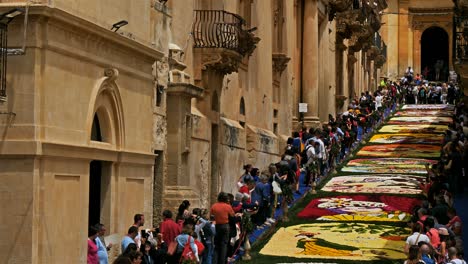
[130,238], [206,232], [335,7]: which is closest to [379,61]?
Answer: [335,7]

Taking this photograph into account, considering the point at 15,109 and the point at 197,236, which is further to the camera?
the point at 197,236

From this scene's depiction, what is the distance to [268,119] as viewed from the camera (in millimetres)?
42375

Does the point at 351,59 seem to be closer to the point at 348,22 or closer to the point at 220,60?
the point at 348,22

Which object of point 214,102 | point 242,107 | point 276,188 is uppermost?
point 242,107

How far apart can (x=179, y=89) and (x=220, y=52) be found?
4.70 metres

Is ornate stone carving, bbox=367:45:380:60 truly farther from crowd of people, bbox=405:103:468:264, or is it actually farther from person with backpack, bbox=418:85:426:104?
crowd of people, bbox=405:103:468:264

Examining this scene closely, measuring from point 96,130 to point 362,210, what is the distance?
15763 millimetres

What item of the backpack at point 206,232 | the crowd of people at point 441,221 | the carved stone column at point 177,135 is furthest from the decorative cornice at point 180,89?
the crowd of people at point 441,221

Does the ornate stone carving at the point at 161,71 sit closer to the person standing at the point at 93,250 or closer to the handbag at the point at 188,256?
the handbag at the point at 188,256

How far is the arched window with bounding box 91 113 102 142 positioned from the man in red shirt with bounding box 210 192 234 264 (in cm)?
368

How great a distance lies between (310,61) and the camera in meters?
52.1

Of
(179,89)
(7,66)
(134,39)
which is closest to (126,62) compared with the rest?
(134,39)

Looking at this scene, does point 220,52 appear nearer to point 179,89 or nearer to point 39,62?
point 179,89

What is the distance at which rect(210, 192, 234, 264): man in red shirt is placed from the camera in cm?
2248
